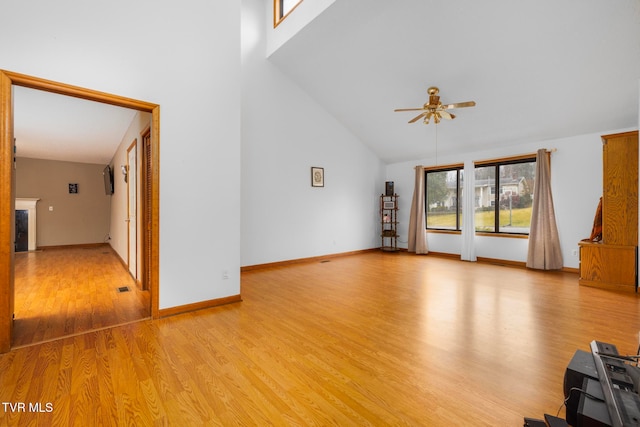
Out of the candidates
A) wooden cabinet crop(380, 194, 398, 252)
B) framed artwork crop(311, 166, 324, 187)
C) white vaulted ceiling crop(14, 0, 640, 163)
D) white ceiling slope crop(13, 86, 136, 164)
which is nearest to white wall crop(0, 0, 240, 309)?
white ceiling slope crop(13, 86, 136, 164)

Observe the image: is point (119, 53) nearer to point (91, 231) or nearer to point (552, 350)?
point (552, 350)

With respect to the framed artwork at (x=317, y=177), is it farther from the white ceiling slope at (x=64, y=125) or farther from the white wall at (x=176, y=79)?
the white ceiling slope at (x=64, y=125)

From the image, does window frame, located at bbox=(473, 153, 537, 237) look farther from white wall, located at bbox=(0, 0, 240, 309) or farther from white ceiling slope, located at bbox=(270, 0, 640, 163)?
white wall, located at bbox=(0, 0, 240, 309)

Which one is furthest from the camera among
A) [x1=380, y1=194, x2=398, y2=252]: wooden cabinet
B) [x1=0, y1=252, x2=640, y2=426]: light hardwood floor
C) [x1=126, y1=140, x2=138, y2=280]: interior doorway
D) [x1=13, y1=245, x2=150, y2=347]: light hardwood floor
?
[x1=380, y1=194, x2=398, y2=252]: wooden cabinet

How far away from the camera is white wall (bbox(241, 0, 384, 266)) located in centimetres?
561

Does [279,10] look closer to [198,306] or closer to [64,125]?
[64,125]

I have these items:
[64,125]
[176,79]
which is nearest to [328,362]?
[176,79]

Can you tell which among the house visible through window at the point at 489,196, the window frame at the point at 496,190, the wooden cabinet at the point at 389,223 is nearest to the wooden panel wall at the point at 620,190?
the house visible through window at the point at 489,196

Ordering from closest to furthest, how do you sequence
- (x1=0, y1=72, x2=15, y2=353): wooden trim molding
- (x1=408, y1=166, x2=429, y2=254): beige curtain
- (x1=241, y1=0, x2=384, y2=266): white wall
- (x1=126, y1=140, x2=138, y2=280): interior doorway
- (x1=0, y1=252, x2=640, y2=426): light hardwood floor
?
(x1=0, y1=252, x2=640, y2=426): light hardwood floor, (x1=0, y1=72, x2=15, y2=353): wooden trim molding, (x1=126, y1=140, x2=138, y2=280): interior doorway, (x1=241, y1=0, x2=384, y2=266): white wall, (x1=408, y1=166, x2=429, y2=254): beige curtain

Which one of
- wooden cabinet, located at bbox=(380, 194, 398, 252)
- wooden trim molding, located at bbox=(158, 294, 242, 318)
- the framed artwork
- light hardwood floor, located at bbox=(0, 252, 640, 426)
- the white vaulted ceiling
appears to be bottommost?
light hardwood floor, located at bbox=(0, 252, 640, 426)

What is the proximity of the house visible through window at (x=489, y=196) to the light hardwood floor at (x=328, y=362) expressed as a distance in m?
2.51

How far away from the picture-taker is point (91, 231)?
28.9ft

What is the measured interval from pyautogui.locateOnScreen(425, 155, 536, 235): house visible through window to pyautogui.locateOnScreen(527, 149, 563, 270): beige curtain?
1.15 feet

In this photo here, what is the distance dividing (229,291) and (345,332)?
1591 mm
